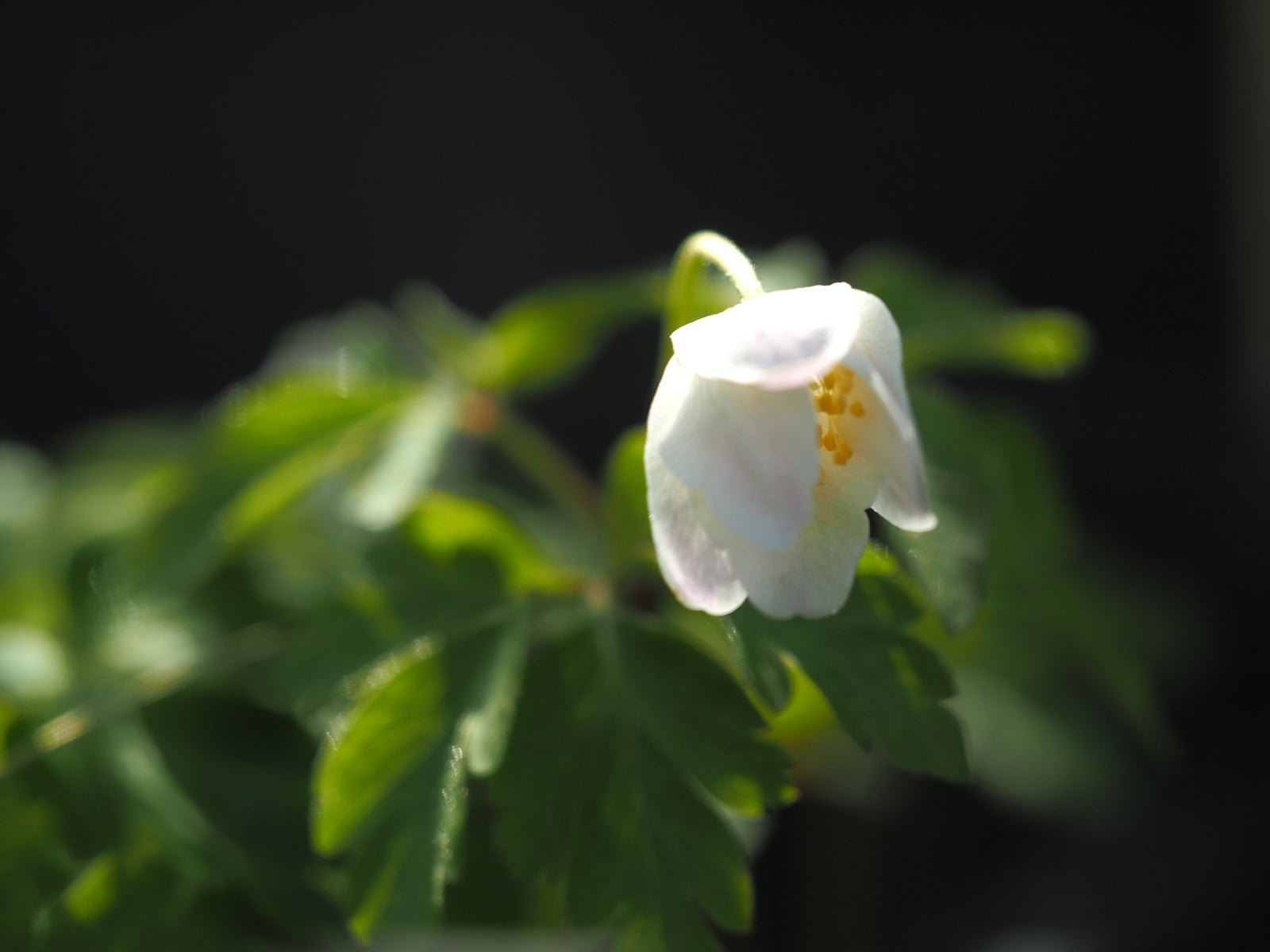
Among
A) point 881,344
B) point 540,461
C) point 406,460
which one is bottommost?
point 540,461

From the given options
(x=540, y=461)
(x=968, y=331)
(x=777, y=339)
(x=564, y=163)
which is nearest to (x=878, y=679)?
(x=777, y=339)

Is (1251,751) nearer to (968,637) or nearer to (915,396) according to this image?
(968,637)

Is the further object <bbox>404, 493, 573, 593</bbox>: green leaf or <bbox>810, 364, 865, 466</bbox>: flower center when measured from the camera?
<bbox>404, 493, 573, 593</bbox>: green leaf

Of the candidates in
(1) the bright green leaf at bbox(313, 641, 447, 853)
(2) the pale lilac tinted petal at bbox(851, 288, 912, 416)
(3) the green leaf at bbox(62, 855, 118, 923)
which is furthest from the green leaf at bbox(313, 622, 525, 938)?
(2) the pale lilac tinted petal at bbox(851, 288, 912, 416)

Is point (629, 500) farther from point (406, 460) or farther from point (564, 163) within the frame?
point (564, 163)

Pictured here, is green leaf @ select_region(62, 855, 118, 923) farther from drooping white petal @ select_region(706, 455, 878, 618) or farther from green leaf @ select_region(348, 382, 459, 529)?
drooping white petal @ select_region(706, 455, 878, 618)

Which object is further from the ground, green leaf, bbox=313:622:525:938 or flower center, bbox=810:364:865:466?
flower center, bbox=810:364:865:466
